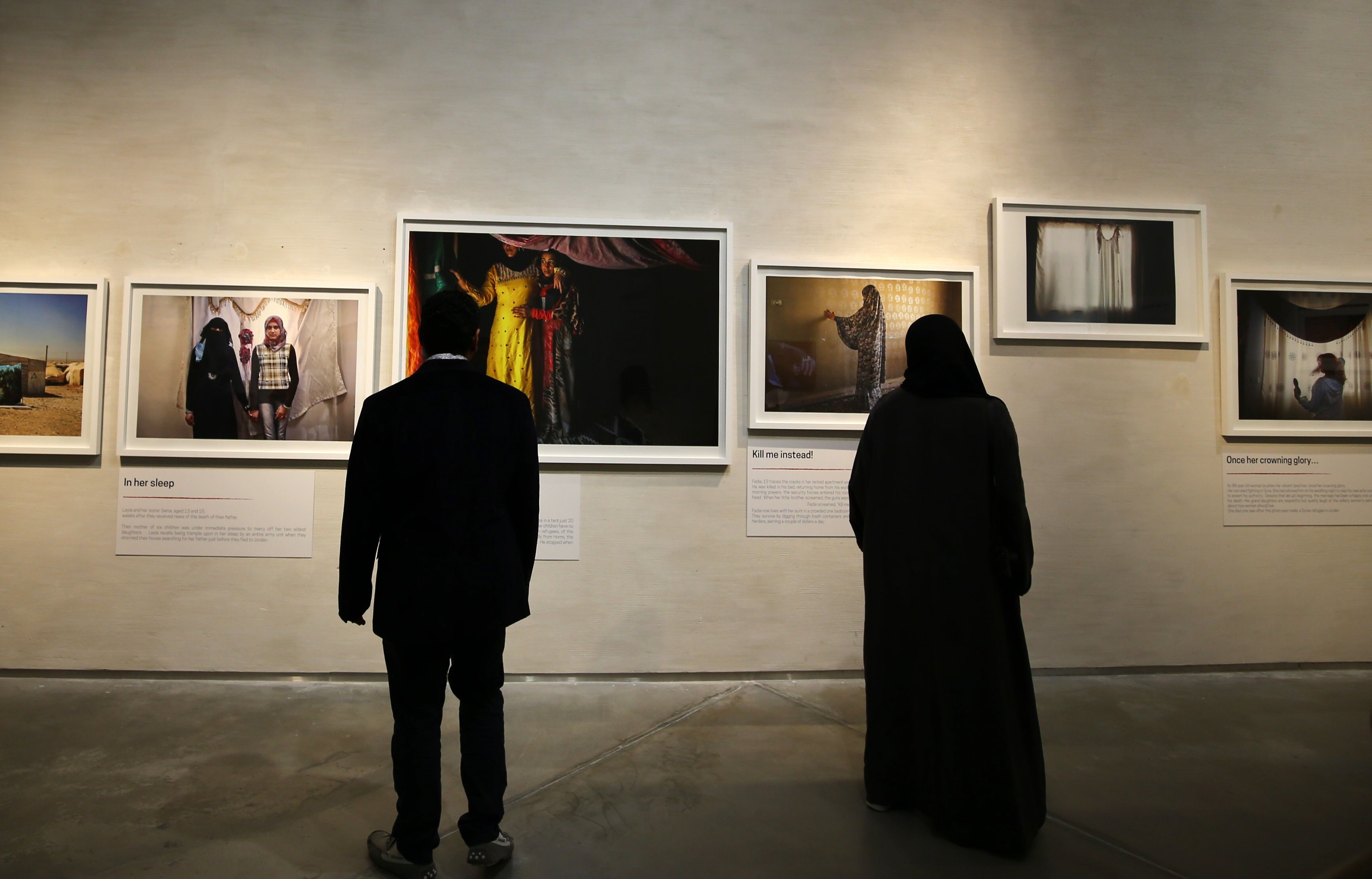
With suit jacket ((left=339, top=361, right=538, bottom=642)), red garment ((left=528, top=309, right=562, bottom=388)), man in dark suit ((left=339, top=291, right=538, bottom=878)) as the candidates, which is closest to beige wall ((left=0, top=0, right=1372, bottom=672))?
red garment ((left=528, top=309, right=562, bottom=388))

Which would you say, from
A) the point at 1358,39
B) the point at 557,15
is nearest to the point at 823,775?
the point at 557,15

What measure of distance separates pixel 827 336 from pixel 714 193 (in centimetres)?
115

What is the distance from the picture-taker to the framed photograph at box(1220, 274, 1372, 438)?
4.35 m

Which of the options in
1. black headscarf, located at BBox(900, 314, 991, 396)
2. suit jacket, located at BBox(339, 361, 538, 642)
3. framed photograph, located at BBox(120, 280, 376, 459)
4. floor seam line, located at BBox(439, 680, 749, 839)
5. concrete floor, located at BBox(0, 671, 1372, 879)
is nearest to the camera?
suit jacket, located at BBox(339, 361, 538, 642)

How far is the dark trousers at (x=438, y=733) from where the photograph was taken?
84.1 inches

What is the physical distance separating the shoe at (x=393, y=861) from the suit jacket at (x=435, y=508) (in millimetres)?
775

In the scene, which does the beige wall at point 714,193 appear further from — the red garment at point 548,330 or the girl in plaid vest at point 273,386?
the red garment at point 548,330

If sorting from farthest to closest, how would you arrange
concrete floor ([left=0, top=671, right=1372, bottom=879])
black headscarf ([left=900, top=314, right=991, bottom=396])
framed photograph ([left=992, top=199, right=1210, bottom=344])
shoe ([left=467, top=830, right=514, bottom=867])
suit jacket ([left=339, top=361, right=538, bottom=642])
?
1. framed photograph ([left=992, top=199, right=1210, bottom=344])
2. black headscarf ([left=900, top=314, right=991, bottom=396])
3. concrete floor ([left=0, top=671, right=1372, bottom=879])
4. shoe ([left=467, top=830, right=514, bottom=867])
5. suit jacket ([left=339, top=361, right=538, bottom=642])

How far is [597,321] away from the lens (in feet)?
13.5

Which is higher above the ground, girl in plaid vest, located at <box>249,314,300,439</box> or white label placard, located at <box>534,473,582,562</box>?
girl in plaid vest, located at <box>249,314,300,439</box>

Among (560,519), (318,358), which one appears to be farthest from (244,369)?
(560,519)

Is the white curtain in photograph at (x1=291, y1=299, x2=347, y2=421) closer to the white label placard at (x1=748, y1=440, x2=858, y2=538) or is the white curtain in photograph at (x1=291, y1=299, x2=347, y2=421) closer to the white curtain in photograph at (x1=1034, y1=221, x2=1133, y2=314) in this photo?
the white label placard at (x1=748, y1=440, x2=858, y2=538)

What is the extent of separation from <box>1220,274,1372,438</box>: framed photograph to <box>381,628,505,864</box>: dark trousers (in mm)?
4760

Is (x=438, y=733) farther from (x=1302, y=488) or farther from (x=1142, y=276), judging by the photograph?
(x=1302, y=488)
